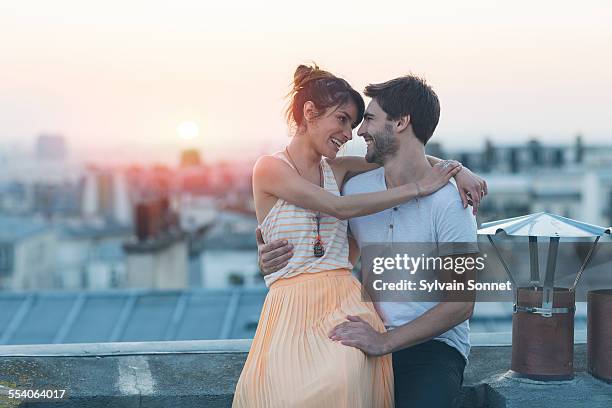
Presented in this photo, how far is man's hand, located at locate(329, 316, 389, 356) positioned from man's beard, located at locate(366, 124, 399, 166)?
650 millimetres

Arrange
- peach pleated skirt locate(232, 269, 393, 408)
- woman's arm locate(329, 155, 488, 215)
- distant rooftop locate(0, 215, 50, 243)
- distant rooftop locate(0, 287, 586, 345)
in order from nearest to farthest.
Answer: peach pleated skirt locate(232, 269, 393, 408)
woman's arm locate(329, 155, 488, 215)
distant rooftop locate(0, 287, 586, 345)
distant rooftop locate(0, 215, 50, 243)

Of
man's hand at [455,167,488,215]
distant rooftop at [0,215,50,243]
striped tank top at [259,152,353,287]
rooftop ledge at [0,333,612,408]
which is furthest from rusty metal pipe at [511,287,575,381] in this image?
distant rooftop at [0,215,50,243]

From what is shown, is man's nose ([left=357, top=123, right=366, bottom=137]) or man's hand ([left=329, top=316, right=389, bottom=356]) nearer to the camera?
man's hand ([left=329, top=316, right=389, bottom=356])

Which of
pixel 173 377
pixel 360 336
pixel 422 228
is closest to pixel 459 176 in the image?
pixel 422 228

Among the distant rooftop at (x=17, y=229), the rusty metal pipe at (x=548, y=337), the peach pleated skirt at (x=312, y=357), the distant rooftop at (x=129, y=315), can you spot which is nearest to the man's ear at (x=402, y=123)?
the peach pleated skirt at (x=312, y=357)

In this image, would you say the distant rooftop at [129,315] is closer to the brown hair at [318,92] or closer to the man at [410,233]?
the man at [410,233]

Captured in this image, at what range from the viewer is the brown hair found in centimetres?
363

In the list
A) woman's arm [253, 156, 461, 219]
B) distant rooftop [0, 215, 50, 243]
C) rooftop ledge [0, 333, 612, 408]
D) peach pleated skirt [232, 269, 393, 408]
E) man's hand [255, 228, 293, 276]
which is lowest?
distant rooftop [0, 215, 50, 243]

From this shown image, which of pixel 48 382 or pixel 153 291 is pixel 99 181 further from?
pixel 48 382

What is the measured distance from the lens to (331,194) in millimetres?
3631

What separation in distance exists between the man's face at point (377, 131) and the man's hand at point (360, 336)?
665 mm

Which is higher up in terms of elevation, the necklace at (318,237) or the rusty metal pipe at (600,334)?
the necklace at (318,237)

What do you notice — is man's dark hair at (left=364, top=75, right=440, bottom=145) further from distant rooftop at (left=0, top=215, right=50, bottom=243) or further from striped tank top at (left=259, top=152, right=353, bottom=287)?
distant rooftop at (left=0, top=215, right=50, bottom=243)

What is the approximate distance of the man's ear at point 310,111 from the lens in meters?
3.64
